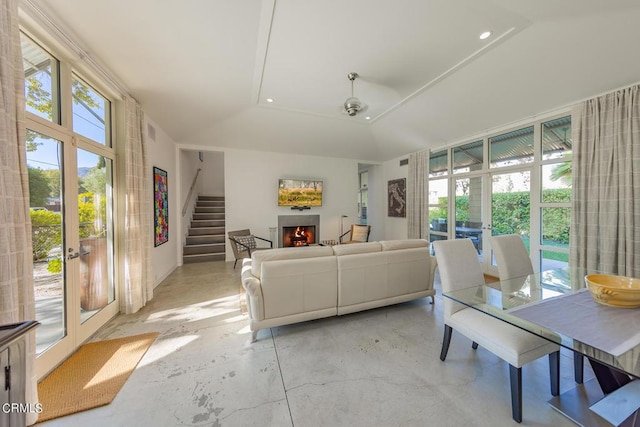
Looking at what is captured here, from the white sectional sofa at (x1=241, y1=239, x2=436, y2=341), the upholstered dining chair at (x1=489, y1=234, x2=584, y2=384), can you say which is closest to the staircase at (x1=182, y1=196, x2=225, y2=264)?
the white sectional sofa at (x1=241, y1=239, x2=436, y2=341)

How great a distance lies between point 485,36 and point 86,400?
473 centimetres

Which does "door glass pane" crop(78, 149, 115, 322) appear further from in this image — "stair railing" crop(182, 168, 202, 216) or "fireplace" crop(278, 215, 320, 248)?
"fireplace" crop(278, 215, 320, 248)

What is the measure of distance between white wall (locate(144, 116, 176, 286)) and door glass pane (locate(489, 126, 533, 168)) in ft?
19.3

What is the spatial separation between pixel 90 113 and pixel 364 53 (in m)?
3.13

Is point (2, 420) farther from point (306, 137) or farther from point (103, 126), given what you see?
point (306, 137)

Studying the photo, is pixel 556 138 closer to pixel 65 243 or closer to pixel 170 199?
pixel 65 243

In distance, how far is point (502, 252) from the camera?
2.21m

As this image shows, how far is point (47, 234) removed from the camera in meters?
1.83

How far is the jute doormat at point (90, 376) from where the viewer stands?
4.91 feet

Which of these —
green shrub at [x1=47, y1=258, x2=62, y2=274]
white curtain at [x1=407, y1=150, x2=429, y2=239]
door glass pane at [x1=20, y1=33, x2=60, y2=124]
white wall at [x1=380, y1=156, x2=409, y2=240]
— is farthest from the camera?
white wall at [x1=380, y1=156, x2=409, y2=240]

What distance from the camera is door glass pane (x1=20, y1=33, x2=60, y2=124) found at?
1.72m

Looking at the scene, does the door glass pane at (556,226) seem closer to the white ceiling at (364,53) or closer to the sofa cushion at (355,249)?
the white ceiling at (364,53)

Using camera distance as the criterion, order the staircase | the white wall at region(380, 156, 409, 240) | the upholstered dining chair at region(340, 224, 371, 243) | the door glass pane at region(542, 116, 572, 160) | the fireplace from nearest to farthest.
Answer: the door glass pane at region(542, 116, 572, 160) < the staircase < the upholstered dining chair at region(340, 224, 371, 243) < the fireplace < the white wall at region(380, 156, 409, 240)

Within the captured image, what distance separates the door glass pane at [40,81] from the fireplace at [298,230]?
14.3 ft
